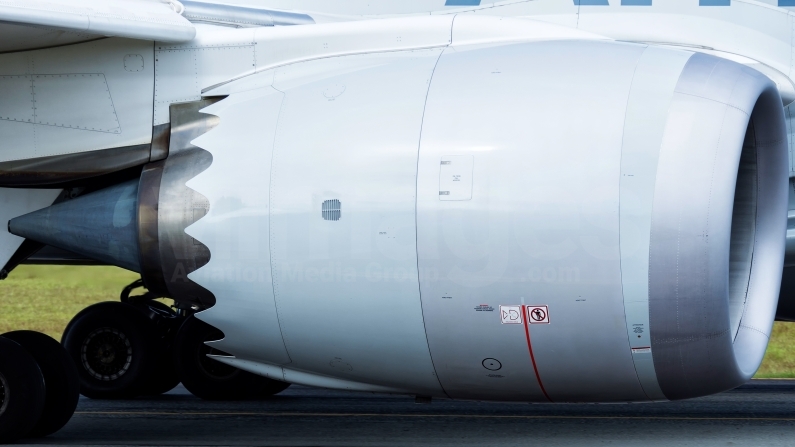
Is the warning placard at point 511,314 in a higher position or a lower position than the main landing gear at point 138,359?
higher

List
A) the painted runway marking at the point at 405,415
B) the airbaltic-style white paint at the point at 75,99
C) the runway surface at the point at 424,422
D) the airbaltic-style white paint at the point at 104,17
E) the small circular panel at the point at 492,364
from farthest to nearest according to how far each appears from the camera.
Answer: the painted runway marking at the point at 405,415 < the runway surface at the point at 424,422 < the airbaltic-style white paint at the point at 75,99 < the airbaltic-style white paint at the point at 104,17 < the small circular panel at the point at 492,364

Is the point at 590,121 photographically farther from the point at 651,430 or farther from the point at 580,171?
the point at 651,430

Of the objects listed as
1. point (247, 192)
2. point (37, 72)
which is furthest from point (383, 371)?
point (37, 72)

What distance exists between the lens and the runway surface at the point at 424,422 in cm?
847

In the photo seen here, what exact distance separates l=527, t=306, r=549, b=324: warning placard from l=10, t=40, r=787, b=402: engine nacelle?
10 millimetres

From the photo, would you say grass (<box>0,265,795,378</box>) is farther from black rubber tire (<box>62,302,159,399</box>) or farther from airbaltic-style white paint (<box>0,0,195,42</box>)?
airbaltic-style white paint (<box>0,0,195,42</box>)

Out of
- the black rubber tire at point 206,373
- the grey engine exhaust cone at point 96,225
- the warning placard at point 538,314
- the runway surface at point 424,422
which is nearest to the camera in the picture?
the warning placard at point 538,314

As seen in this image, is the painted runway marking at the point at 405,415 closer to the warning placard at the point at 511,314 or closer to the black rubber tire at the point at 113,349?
the black rubber tire at the point at 113,349

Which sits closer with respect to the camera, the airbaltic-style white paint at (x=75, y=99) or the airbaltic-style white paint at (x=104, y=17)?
the airbaltic-style white paint at (x=104, y=17)

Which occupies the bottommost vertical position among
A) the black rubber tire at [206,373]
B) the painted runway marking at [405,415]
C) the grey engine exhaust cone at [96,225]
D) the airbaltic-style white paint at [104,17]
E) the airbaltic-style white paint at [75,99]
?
the painted runway marking at [405,415]

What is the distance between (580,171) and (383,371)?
6.16 ft

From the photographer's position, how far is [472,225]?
676cm

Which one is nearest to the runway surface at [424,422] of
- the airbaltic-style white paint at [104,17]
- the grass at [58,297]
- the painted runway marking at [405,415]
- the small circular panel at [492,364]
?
the painted runway marking at [405,415]

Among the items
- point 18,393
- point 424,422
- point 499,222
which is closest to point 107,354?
point 18,393
